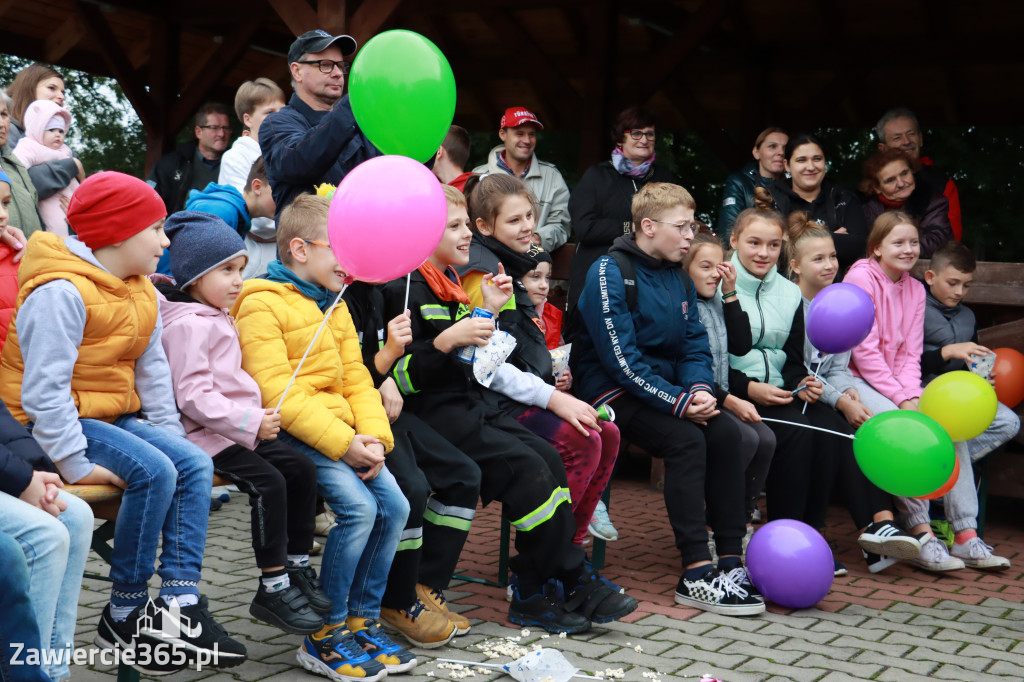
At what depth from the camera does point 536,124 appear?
21.1 ft

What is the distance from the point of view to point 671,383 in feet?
14.8

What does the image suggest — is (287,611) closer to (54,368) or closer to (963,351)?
(54,368)

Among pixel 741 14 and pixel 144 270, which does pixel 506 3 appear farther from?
pixel 144 270

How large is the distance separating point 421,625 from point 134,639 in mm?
1040

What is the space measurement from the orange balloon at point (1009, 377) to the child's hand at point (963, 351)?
0.19m

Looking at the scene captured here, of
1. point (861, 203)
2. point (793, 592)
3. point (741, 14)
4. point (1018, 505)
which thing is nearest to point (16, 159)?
point (793, 592)

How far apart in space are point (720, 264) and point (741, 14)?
5.53 metres

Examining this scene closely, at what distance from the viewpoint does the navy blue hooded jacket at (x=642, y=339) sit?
431 centimetres

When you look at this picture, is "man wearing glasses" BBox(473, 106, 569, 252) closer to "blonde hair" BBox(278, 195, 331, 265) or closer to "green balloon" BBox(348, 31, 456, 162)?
"green balloon" BBox(348, 31, 456, 162)

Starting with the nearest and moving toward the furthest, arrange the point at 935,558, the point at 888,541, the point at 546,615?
the point at 546,615, the point at 888,541, the point at 935,558

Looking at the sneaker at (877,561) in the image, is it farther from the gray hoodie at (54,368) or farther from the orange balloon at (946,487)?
the gray hoodie at (54,368)

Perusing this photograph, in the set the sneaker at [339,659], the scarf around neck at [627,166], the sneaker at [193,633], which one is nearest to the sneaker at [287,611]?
the sneaker at [339,659]

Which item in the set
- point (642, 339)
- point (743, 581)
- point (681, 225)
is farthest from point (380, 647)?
point (681, 225)

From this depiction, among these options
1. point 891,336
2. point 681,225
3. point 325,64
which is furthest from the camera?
point 891,336
